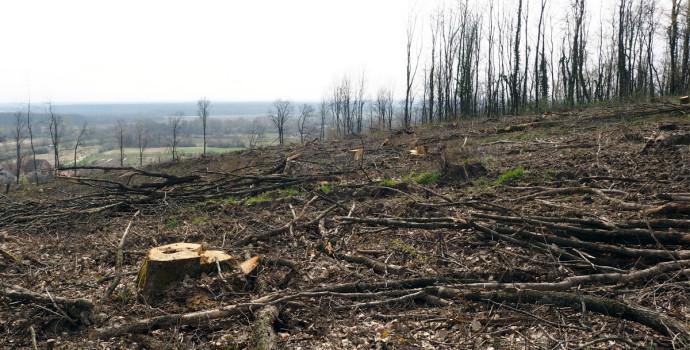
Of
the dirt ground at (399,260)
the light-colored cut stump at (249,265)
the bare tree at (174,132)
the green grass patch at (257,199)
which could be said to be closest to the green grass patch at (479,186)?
the dirt ground at (399,260)

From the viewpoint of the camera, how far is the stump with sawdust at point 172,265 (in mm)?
4977

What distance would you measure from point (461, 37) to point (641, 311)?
38.0 metres

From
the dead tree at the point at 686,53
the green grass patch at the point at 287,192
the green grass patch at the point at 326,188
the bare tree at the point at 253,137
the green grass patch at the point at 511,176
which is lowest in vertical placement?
the green grass patch at the point at 287,192

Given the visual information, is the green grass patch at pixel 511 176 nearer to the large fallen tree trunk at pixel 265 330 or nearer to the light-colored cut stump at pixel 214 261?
the light-colored cut stump at pixel 214 261

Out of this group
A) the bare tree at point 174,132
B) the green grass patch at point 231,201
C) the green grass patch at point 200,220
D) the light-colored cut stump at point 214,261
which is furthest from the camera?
the bare tree at point 174,132

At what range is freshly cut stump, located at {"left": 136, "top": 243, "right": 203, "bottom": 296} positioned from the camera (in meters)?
4.96

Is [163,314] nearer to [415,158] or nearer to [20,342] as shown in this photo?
[20,342]

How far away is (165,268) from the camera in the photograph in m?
5.02

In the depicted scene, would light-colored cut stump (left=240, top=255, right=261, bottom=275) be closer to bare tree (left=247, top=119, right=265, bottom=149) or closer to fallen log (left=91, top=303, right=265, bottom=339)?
fallen log (left=91, top=303, right=265, bottom=339)

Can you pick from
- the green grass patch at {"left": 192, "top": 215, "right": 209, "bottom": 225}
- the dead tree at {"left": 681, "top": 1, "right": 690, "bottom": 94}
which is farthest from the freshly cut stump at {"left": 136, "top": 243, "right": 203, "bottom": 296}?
the dead tree at {"left": 681, "top": 1, "right": 690, "bottom": 94}

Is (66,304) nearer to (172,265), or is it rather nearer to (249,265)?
(172,265)

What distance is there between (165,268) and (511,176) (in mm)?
6682

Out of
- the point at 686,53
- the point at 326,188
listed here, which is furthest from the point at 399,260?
the point at 686,53

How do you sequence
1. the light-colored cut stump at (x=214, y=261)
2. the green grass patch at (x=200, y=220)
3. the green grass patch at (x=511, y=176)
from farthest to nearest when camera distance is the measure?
the green grass patch at (x=511, y=176) → the green grass patch at (x=200, y=220) → the light-colored cut stump at (x=214, y=261)
